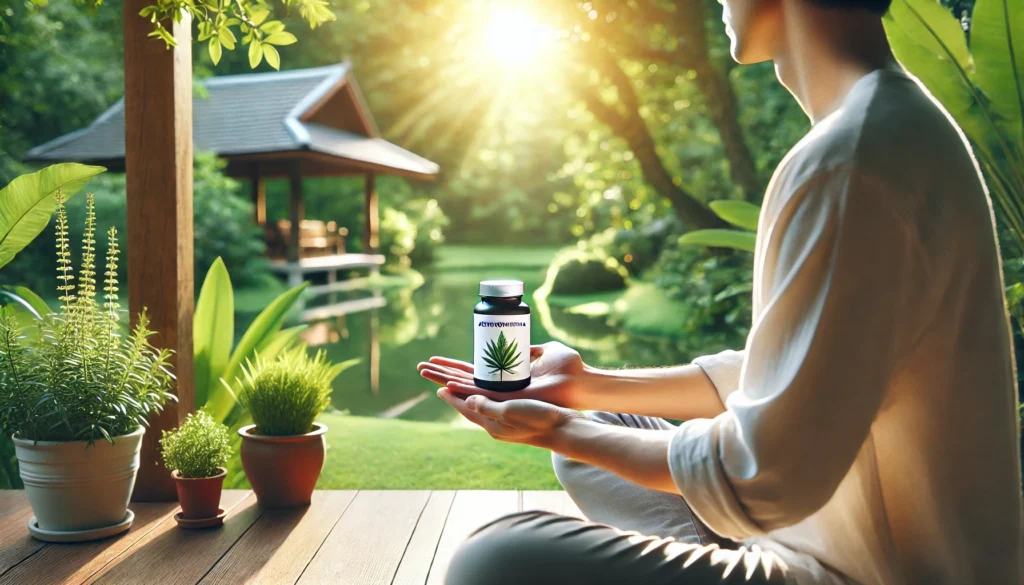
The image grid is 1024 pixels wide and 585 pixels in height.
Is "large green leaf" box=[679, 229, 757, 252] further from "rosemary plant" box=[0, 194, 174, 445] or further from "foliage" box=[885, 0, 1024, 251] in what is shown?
"rosemary plant" box=[0, 194, 174, 445]

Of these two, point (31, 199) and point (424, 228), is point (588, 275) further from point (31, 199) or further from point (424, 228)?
point (31, 199)

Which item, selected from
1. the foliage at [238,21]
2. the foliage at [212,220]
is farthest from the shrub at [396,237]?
the foliage at [238,21]

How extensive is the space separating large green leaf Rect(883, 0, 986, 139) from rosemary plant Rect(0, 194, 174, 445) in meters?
1.99

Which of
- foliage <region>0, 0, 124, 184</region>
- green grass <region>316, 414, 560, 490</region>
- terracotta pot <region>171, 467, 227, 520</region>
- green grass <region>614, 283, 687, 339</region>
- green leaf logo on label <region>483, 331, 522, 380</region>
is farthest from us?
green grass <region>614, 283, 687, 339</region>

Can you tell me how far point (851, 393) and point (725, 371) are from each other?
0.47 metres

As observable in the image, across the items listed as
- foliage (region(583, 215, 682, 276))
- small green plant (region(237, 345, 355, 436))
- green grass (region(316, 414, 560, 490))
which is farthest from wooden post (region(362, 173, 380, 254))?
small green plant (region(237, 345, 355, 436))

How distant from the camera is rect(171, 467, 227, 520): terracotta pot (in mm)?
2057

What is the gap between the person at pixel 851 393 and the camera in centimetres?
74

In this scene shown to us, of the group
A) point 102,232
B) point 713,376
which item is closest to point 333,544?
point 713,376

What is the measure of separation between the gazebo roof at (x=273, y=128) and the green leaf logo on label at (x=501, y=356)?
30.6ft

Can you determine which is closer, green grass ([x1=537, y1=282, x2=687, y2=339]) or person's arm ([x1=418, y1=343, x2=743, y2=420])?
person's arm ([x1=418, y1=343, x2=743, y2=420])

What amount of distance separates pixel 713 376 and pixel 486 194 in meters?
23.2

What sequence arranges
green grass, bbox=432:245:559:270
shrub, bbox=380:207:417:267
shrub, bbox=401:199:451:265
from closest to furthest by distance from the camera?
shrub, bbox=380:207:417:267
shrub, bbox=401:199:451:265
green grass, bbox=432:245:559:270

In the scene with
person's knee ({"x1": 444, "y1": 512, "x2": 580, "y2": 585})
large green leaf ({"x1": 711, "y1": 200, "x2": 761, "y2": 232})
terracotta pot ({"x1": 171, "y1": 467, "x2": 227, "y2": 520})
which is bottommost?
terracotta pot ({"x1": 171, "y1": 467, "x2": 227, "y2": 520})
